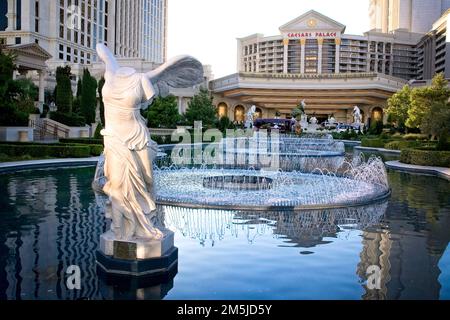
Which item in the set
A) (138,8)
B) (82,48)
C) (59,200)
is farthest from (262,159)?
(138,8)

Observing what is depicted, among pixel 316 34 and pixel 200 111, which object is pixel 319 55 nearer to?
pixel 316 34

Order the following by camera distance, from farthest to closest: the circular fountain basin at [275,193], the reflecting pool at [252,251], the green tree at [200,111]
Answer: the green tree at [200,111] < the circular fountain basin at [275,193] < the reflecting pool at [252,251]

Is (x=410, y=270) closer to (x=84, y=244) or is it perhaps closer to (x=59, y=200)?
(x=84, y=244)

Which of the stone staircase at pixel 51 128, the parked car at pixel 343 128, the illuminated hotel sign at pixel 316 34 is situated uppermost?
the illuminated hotel sign at pixel 316 34

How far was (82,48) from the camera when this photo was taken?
78.6 m

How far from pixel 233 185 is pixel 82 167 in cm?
1007

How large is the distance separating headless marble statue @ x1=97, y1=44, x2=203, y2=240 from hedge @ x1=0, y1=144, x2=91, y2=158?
18797mm

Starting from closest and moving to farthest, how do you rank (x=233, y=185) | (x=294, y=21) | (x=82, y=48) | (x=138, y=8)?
(x=233, y=185) < (x=82, y=48) < (x=294, y=21) < (x=138, y=8)

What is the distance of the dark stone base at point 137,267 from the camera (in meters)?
6.96

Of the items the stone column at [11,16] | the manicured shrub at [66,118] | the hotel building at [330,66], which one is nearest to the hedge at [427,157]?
the manicured shrub at [66,118]

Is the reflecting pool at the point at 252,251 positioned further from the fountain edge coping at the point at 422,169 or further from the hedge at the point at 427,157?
the hedge at the point at 427,157

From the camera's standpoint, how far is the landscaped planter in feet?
93.9

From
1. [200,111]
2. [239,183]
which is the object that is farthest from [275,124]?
[239,183]

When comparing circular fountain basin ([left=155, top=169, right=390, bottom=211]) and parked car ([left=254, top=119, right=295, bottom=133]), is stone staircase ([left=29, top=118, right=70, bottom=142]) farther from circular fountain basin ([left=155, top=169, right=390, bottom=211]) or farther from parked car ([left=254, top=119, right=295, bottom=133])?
parked car ([left=254, top=119, right=295, bottom=133])
